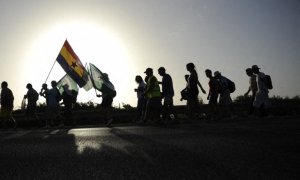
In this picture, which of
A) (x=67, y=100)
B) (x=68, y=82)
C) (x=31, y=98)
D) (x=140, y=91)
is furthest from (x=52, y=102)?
(x=68, y=82)

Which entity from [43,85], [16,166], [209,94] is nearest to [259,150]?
[16,166]

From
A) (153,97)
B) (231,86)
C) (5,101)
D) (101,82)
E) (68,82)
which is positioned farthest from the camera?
(68,82)

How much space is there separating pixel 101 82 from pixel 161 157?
1026cm

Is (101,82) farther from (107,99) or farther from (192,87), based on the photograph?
(192,87)

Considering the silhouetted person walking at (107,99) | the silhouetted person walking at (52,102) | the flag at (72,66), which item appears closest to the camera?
the silhouetted person walking at (107,99)

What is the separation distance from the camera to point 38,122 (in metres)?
18.7

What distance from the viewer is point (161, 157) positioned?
5.98m

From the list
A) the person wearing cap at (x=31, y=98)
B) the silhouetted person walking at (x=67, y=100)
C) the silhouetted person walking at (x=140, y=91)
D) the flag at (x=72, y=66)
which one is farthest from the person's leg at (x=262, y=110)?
the person wearing cap at (x=31, y=98)

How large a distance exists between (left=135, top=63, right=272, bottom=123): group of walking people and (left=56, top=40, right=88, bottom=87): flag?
4.19 m

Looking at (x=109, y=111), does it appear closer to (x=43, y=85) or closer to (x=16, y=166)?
(x=43, y=85)

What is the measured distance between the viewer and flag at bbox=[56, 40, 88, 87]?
19391mm

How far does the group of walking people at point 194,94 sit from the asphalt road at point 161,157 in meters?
5.30

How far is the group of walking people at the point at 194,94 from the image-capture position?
13.8 m

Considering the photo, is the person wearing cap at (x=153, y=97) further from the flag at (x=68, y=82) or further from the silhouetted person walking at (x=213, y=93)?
the flag at (x=68, y=82)
